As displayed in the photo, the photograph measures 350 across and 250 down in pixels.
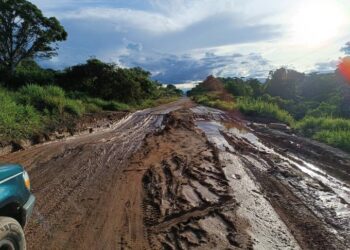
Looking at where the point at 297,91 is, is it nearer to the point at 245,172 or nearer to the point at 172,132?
the point at 172,132

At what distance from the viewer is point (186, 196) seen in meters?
7.27

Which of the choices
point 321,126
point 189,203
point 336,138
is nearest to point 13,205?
point 189,203

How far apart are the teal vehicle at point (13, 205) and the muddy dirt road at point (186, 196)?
3.11 feet

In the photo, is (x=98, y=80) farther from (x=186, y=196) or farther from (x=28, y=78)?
(x=186, y=196)

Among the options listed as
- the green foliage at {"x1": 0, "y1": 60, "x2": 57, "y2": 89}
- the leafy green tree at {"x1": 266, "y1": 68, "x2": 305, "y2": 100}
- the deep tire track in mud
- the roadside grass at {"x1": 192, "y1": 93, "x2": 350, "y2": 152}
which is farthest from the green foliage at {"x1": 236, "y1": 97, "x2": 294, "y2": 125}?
the leafy green tree at {"x1": 266, "y1": 68, "x2": 305, "y2": 100}

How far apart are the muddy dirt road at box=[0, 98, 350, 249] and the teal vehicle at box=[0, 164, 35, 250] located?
3.11 ft

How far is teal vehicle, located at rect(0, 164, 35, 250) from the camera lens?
374 cm

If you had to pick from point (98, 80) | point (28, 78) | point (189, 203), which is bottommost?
point (189, 203)

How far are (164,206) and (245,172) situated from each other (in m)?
3.22

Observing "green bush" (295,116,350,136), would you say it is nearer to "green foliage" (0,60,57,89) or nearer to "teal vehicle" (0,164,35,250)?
"teal vehicle" (0,164,35,250)

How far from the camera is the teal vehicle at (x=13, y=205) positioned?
12.3 feet

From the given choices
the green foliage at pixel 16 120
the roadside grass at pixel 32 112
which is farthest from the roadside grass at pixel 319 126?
the green foliage at pixel 16 120

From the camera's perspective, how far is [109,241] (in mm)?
5270

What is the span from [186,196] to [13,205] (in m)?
3.68
